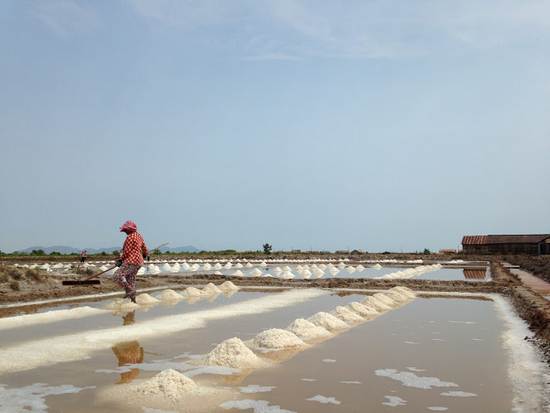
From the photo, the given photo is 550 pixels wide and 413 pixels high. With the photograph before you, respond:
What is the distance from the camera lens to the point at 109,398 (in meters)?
4.18

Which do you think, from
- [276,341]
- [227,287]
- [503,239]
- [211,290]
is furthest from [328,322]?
[503,239]

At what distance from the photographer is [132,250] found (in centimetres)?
965

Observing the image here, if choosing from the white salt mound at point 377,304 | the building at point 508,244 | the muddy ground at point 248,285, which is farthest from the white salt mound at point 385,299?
the building at point 508,244

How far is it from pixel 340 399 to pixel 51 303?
7962 millimetres

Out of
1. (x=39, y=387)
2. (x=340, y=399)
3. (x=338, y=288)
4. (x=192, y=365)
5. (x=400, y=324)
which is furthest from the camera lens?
(x=338, y=288)

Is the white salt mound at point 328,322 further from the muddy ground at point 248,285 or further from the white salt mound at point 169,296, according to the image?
the white salt mound at point 169,296

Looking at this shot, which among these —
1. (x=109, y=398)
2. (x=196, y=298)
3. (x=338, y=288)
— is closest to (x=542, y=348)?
(x=109, y=398)

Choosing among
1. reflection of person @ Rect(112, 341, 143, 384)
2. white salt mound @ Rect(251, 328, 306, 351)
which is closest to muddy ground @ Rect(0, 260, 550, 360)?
white salt mound @ Rect(251, 328, 306, 351)

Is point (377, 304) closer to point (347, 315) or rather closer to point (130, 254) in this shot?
point (347, 315)

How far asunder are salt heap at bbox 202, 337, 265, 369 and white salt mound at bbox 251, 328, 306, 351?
2.06ft

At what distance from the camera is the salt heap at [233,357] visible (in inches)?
203

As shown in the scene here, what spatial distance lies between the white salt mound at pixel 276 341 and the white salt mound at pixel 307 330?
397 mm

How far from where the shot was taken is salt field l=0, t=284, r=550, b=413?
13.6 ft

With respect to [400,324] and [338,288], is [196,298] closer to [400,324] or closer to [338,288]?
[338,288]
